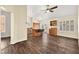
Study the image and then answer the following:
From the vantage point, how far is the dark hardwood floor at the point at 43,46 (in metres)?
2.01

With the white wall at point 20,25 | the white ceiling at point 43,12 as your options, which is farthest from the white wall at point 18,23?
the white ceiling at point 43,12

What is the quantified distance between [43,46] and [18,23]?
1.85 feet

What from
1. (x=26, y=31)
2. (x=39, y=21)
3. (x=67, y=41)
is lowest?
(x=67, y=41)

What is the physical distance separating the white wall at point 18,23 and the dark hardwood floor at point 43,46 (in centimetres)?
8

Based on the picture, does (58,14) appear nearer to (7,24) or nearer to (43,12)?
(43,12)

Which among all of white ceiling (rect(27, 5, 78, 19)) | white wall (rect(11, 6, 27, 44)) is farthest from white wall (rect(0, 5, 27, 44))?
white ceiling (rect(27, 5, 78, 19))

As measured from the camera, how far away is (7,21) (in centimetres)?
204

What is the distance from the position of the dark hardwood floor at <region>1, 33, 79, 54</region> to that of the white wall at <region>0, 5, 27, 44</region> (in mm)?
85

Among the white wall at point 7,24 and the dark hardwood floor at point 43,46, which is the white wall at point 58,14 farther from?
the white wall at point 7,24

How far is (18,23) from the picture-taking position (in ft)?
6.73

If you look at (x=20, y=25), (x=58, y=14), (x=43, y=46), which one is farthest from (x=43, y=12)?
(x=43, y=46)
